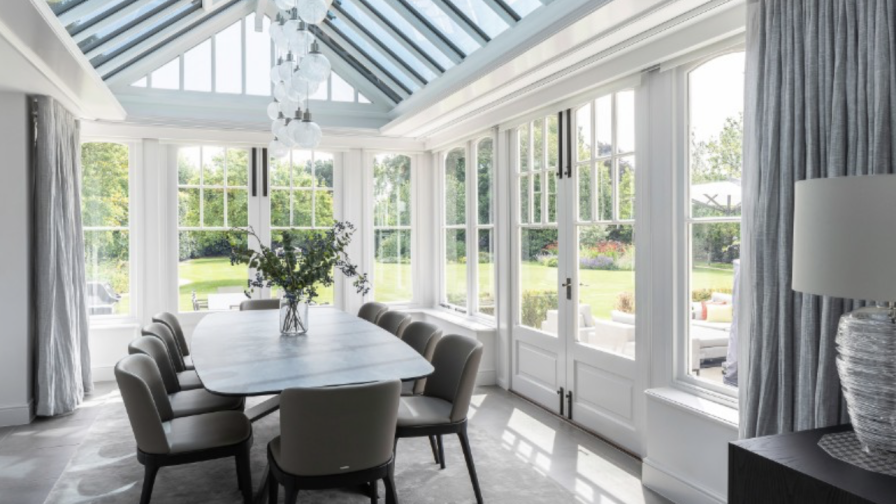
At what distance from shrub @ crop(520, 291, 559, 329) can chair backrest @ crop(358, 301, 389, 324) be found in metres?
1.31

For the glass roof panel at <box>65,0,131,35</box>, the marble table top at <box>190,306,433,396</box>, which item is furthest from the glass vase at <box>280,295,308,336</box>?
the glass roof panel at <box>65,0,131,35</box>

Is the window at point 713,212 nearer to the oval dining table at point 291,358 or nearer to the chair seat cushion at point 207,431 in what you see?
the oval dining table at point 291,358

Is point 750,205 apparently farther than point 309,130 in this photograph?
No

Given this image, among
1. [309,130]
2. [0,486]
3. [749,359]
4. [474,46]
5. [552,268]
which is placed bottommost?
[0,486]

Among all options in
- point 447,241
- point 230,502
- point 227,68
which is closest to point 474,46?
point 447,241

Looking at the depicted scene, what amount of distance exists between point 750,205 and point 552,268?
91.9 inches

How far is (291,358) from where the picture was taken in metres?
3.27

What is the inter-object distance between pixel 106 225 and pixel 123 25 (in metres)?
2.20

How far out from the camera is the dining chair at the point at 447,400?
3.13 m

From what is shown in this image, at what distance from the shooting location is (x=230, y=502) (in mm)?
3332

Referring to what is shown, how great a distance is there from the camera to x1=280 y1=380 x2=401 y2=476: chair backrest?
242 centimetres

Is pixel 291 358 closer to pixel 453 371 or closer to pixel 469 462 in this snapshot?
pixel 453 371

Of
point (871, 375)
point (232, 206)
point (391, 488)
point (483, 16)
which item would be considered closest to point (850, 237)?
point (871, 375)

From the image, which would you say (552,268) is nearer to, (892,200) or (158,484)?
(158,484)
